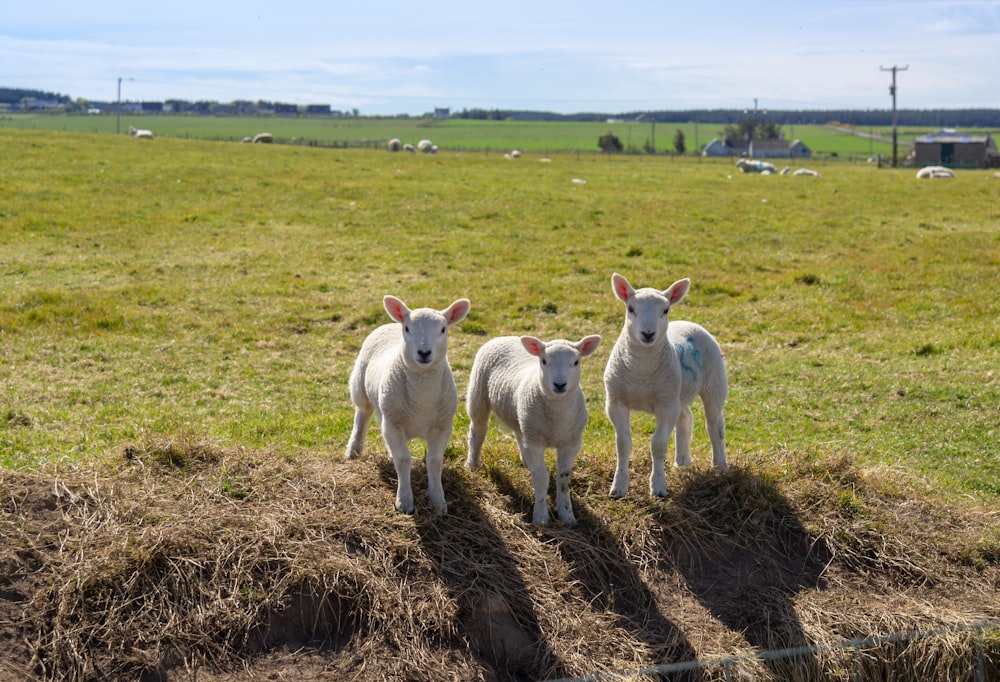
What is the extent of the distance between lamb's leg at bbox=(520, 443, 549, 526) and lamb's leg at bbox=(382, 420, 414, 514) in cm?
91

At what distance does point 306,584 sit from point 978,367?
9631 millimetres

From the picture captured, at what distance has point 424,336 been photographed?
6.94 metres

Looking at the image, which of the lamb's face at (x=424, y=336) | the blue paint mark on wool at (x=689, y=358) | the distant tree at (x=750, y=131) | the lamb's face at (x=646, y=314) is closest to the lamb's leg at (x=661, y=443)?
the blue paint mark on wool at (x=689, y=358)

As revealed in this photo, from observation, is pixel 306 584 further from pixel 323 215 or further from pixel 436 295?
pixel 323 215

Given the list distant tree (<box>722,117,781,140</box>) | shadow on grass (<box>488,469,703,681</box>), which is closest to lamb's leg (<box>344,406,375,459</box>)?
shadow on grass (<box>488,469,703,681</box>)

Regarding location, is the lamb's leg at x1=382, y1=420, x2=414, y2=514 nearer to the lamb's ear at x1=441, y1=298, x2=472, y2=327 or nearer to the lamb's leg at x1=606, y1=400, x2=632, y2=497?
the lamb's ear at x1=441, y1=298, x2=472, y2=327

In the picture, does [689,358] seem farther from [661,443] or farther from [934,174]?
[934,174]

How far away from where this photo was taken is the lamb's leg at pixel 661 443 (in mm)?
7809

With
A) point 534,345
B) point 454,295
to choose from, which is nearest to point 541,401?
point 534,345

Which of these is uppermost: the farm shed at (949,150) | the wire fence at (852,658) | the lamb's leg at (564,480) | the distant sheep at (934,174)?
the farm shed at (949,150)

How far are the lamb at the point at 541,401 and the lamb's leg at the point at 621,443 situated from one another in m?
0.45

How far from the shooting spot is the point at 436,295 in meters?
16.9

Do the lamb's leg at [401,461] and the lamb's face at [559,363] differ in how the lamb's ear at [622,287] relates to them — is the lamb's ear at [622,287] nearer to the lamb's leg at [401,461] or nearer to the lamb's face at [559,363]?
the lamb's face at [559,363]

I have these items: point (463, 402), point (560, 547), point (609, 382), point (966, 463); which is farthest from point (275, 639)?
point (966, 463)
